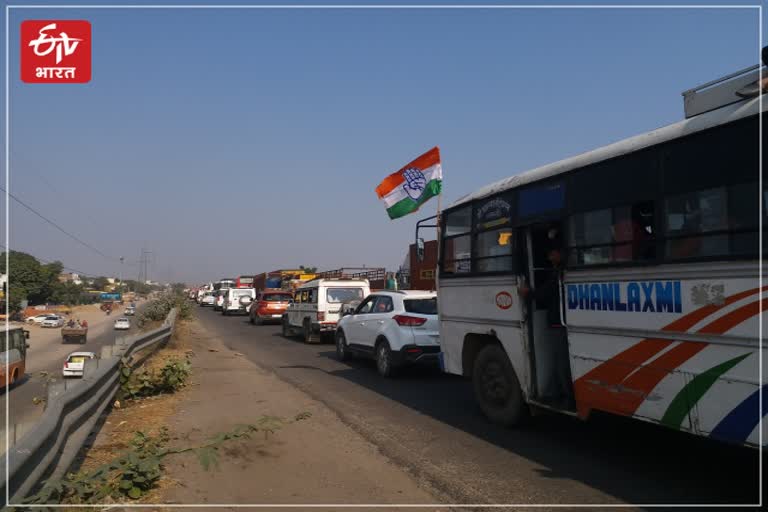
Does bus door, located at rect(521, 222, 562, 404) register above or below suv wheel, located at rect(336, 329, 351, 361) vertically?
above

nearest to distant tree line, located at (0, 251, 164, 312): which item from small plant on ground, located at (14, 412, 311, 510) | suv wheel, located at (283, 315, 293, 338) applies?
suv wheel, located at (283, 315, 293, 338)

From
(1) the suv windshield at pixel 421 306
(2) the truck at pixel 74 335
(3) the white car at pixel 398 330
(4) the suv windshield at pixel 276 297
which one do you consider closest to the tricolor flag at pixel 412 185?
(3) the white car at pixel 398 330

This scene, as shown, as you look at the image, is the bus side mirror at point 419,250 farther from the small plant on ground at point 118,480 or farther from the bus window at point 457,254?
the small plant on ground at point 118,480

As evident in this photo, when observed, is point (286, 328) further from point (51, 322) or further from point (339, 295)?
point (51, 322)

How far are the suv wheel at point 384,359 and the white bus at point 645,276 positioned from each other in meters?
4.00

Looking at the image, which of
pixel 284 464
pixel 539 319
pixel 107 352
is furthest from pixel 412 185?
pixel 284 464

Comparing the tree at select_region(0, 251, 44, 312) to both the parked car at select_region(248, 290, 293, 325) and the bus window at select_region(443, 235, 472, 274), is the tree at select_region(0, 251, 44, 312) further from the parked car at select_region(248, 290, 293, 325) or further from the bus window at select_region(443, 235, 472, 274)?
the bus window at select_region(443, 235, 472, 274)

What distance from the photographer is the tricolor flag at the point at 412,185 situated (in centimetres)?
1758

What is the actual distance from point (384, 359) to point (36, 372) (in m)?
27.8

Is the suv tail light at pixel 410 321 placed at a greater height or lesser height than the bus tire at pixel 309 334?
greater

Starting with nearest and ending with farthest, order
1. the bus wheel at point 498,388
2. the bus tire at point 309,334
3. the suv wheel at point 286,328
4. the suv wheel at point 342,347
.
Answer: the bus wheel at point 498,388 → the suv wheel at point 342,347 → the bus tire at point 309,334 → the suv wheel at point 286,328

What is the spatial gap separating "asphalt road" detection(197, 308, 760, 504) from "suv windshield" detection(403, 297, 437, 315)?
215 centimetres

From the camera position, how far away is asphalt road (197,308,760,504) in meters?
5.01

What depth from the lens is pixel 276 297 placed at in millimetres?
29891
